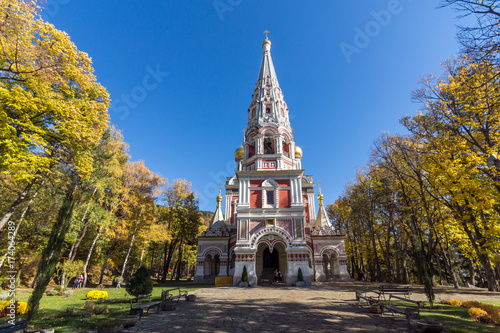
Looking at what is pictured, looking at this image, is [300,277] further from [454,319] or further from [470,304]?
[454,319]

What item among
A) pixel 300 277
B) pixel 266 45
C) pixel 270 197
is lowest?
pixel 300 277

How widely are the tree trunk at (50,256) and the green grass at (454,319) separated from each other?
11.9m

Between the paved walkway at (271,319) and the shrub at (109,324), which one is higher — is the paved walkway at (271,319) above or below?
below

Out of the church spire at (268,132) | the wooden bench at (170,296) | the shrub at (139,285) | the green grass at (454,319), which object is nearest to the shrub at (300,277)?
the green grass at (454,319)

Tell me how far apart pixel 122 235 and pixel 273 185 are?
15392 mm

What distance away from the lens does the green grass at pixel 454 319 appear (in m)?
6.58

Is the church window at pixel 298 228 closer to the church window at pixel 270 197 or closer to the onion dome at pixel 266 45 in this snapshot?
the church window at pixel 270 197

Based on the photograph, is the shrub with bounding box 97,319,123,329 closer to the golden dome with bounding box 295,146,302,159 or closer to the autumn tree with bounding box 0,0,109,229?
the autumn tree with bounding box 0,0,109,229

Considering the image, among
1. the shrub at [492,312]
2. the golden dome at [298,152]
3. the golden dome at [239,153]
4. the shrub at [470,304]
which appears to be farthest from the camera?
the golden dome at [239,153]

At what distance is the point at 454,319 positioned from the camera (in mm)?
7793

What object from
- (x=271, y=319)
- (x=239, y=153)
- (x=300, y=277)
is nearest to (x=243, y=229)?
(x=300, y=277)

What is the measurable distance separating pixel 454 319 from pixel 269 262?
20.0m

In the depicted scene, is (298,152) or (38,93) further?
(298,152)

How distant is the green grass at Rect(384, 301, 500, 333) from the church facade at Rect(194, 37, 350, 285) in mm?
10573
